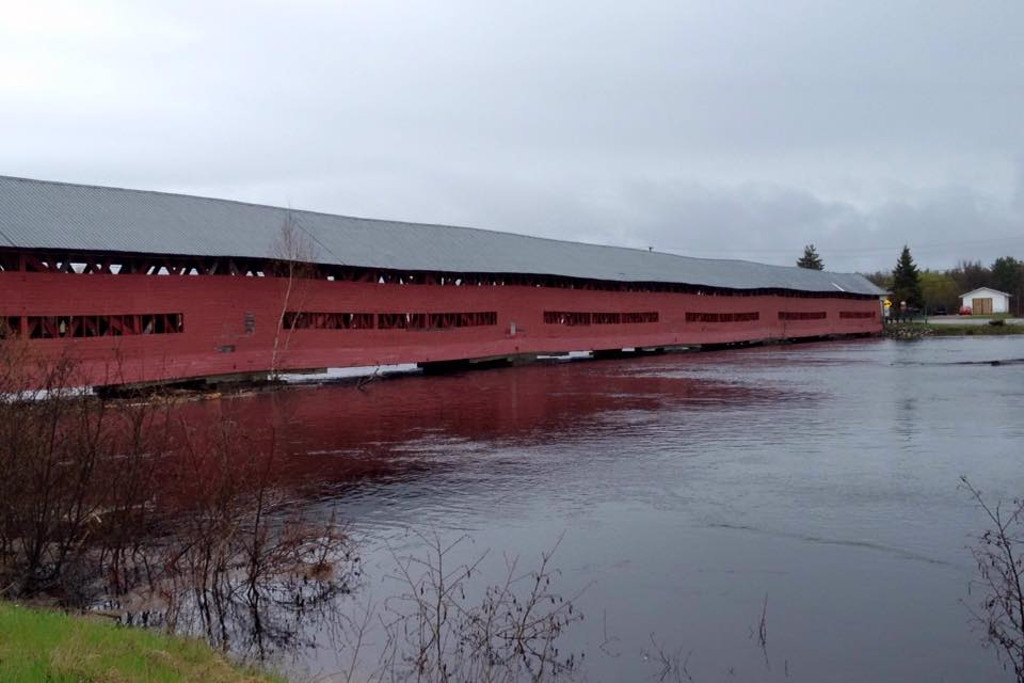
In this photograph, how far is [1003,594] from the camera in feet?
23.1

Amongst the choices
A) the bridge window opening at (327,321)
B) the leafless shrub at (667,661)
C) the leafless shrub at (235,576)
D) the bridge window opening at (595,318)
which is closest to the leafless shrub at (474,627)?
the leafless shrub at (667,661)

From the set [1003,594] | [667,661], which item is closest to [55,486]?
[667,661]

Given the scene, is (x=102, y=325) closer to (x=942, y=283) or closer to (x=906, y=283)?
(x=906, y=283)

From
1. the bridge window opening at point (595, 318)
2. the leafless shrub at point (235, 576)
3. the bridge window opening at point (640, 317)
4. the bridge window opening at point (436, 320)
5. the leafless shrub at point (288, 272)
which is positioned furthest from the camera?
the bridge window opening at point (640, 317)

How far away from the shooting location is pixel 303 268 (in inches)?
1055

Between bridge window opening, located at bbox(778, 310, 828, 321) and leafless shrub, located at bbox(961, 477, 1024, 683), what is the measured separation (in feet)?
155

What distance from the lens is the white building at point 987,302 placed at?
98938mm

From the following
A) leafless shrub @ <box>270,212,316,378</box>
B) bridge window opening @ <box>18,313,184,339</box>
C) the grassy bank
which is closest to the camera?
bridge window opening @ <box>18,313,184,339</box>

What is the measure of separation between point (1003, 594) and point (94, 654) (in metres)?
6.34

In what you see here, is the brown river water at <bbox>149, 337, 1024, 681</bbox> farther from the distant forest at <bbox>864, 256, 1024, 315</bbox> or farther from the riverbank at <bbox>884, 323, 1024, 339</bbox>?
the distant forest at <bbox>864, 256, 1024, 315</bbox>

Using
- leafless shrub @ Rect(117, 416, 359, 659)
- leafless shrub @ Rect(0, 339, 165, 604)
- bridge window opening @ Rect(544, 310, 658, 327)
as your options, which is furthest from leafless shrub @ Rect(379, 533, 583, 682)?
bridge window opening @ Rect(544, 310, 658, 327)

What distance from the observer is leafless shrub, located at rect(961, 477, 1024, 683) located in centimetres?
612

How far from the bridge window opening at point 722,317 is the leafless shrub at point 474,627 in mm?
39780

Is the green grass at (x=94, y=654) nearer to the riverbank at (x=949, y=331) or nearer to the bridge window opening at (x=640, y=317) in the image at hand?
the bridge window opening at (x=640, y=317)
